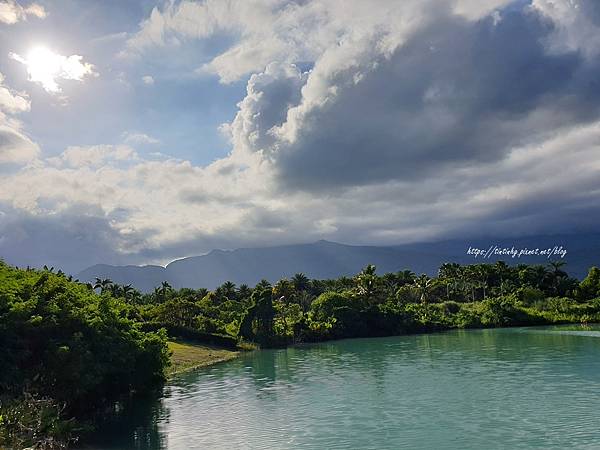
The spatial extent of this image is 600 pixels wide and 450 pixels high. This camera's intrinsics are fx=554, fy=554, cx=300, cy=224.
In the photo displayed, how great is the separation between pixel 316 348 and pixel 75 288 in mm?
61829

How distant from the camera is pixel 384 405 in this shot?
49469 millimetres

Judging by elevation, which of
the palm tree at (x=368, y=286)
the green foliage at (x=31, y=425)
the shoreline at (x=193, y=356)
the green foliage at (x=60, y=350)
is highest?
the palm tree at (x=368, y=286)

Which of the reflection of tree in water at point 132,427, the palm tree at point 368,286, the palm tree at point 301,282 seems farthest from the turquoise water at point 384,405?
the palm tree at point 301,282

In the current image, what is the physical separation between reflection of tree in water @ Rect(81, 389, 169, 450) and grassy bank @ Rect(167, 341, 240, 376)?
833 inches

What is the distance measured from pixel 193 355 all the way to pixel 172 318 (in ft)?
70.7

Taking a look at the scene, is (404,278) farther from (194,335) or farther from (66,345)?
(66,345)

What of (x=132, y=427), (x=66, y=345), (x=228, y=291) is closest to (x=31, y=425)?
(x=66, y=345)

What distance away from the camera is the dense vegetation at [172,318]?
131 feet

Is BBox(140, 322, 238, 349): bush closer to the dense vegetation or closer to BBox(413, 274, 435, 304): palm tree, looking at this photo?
the dense vegetation

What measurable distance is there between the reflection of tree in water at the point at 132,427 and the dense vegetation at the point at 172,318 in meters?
1.63

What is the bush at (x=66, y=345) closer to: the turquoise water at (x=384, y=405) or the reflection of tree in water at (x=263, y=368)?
the turquoise water at (x=384, y=405)

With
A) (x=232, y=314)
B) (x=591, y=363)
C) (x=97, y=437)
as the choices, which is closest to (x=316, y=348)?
(x=232, y=314)

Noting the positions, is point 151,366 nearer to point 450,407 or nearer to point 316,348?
point 450,407

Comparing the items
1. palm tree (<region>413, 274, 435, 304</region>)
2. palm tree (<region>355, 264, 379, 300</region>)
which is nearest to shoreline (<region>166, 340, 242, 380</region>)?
palm tree (<region>355, 264, 379, 300</region>)
